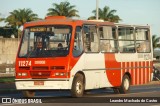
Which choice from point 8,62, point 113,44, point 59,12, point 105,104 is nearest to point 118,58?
point 113,44

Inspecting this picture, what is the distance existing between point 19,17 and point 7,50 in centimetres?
3865

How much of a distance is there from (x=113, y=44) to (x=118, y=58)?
0.71 meters

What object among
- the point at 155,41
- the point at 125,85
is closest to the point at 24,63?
the point at 125,85

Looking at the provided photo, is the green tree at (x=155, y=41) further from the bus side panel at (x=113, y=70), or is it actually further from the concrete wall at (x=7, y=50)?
the bus side panel at (x=113, y=70)

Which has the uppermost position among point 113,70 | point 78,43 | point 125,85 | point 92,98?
point 78,43

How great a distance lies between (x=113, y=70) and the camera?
23.8 metres

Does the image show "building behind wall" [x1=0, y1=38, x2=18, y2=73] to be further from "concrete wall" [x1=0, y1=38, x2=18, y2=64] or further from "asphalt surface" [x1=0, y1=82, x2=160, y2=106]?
"asphalt surface" [x1=0, y1=82, x2=160, y2=106]

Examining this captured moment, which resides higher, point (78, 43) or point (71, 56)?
point (78, 43)

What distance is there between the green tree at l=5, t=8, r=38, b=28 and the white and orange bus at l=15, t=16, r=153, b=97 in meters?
83.8

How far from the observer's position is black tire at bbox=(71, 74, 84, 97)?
2039 cm

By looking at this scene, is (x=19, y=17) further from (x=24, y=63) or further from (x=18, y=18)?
(x=24, y=63)

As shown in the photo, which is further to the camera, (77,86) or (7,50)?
(7,50)

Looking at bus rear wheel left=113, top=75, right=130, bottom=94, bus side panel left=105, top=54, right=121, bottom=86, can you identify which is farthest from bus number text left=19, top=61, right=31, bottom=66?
bus rear wheel left=113, top=75, right=130, bottom=94

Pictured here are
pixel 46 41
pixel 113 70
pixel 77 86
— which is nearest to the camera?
pixel 77 86
